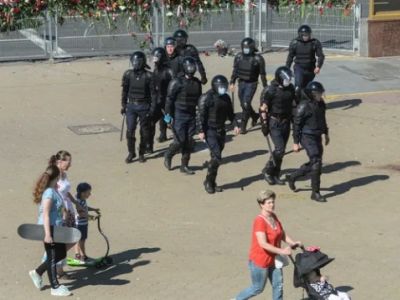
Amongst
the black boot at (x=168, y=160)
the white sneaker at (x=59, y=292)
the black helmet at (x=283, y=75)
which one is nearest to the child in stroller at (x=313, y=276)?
the white sneaker at (x=59, y=292)

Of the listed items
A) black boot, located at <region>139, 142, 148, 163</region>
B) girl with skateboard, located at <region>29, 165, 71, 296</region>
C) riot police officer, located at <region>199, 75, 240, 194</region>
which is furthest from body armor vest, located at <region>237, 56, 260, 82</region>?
girl with skateboard, located at <region>29, 165, 71, 296</region>

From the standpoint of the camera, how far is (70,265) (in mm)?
9875

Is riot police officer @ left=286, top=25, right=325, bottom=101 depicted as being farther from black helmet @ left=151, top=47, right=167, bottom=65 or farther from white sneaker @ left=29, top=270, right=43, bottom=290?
white sneaker @ left=29, top=270, right=43, bottom=290

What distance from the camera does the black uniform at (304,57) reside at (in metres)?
16.5

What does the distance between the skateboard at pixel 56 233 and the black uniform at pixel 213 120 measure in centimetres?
396

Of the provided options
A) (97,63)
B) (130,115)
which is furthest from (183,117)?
(97,63)

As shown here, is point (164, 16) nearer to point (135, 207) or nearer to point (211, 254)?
point (135, 207)

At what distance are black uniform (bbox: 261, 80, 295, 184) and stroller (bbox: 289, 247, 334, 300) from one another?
4.71 meters

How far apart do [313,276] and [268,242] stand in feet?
1.84

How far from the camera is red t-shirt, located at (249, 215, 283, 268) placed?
8.13 meters

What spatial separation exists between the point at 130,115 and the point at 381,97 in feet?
22.3

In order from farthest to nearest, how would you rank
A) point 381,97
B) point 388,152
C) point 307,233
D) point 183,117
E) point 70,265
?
point 381,97 → point 388,152 → point 183,117 → point 307,233 → point 70,265

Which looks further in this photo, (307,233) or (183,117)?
(183,117)

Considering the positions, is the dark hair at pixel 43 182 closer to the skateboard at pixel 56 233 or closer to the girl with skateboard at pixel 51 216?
the girl with skateboard at pixel 51 216
